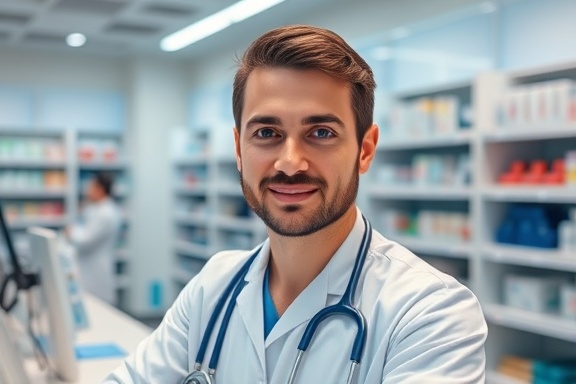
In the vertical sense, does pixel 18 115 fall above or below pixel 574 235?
above

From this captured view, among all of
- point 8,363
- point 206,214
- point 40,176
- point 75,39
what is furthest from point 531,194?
point 40,176

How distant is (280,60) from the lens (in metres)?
1.25

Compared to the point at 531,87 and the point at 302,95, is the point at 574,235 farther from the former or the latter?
the point at 302,95

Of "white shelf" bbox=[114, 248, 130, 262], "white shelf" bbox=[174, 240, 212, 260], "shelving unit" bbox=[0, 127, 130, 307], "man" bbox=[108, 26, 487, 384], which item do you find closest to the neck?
"man" bbox=[108, 26, 487, 384]

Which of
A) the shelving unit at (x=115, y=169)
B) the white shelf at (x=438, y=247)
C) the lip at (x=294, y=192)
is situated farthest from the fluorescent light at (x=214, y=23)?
the lip at (x=294, y=192)

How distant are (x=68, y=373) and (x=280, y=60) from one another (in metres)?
1.29

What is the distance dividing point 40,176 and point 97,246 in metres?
1.79

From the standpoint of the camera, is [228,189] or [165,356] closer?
[165,356]

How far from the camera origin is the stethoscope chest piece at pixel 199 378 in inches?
51.5

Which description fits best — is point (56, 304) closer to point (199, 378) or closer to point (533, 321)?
point (199, 378)

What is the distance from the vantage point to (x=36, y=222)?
767 cm

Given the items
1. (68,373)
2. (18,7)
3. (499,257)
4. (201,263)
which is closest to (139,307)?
(201,263)

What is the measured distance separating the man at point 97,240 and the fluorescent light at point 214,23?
1735 mm

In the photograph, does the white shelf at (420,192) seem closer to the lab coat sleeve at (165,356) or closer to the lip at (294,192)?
the lab coat sleeve at (165,356)
